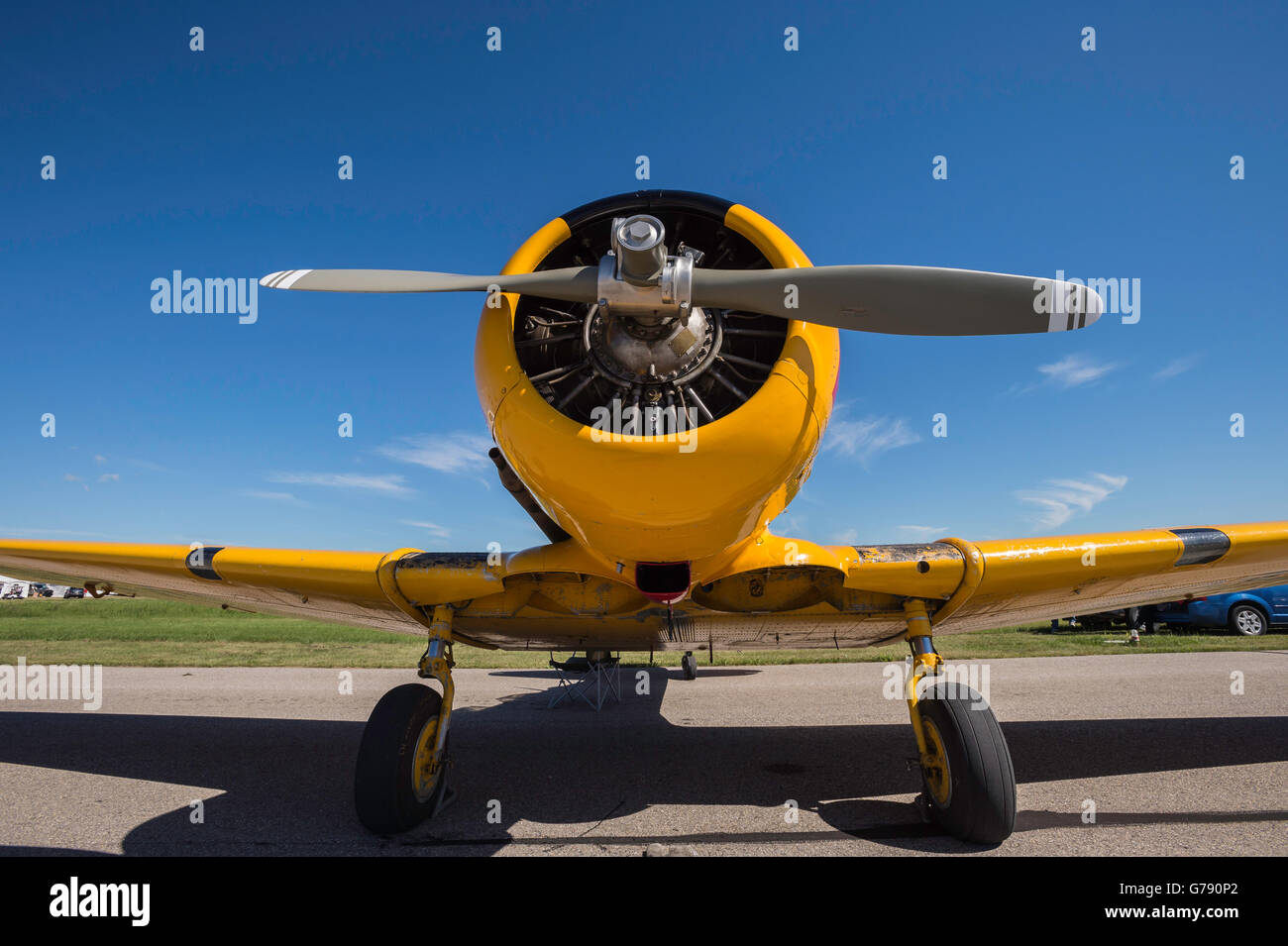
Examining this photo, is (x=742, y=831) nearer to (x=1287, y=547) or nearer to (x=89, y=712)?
(x=1287, y=547)

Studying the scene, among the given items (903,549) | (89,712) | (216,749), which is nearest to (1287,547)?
(903,549)

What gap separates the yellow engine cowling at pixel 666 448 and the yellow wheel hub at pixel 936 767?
1990 millimetres

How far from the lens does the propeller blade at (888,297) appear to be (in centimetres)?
325

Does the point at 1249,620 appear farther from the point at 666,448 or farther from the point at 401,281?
the point at 401,281

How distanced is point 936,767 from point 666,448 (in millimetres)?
2883

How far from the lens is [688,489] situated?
3422 millimetres

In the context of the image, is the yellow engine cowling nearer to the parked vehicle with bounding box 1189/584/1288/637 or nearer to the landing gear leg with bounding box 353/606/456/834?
the landing gear leg with bounding box 353/606/456/834

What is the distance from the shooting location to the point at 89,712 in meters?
9.61

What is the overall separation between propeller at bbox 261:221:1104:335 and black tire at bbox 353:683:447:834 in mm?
3011

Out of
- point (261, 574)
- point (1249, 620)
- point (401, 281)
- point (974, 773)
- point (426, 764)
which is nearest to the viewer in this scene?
point (401, 281)

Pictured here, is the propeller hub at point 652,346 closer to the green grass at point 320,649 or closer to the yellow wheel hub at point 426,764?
the yellow wheel hub at point 426,764

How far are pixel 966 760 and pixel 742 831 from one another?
1.43 meters

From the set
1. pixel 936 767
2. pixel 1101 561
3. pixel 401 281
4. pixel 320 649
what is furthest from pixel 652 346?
pixel 320 649
